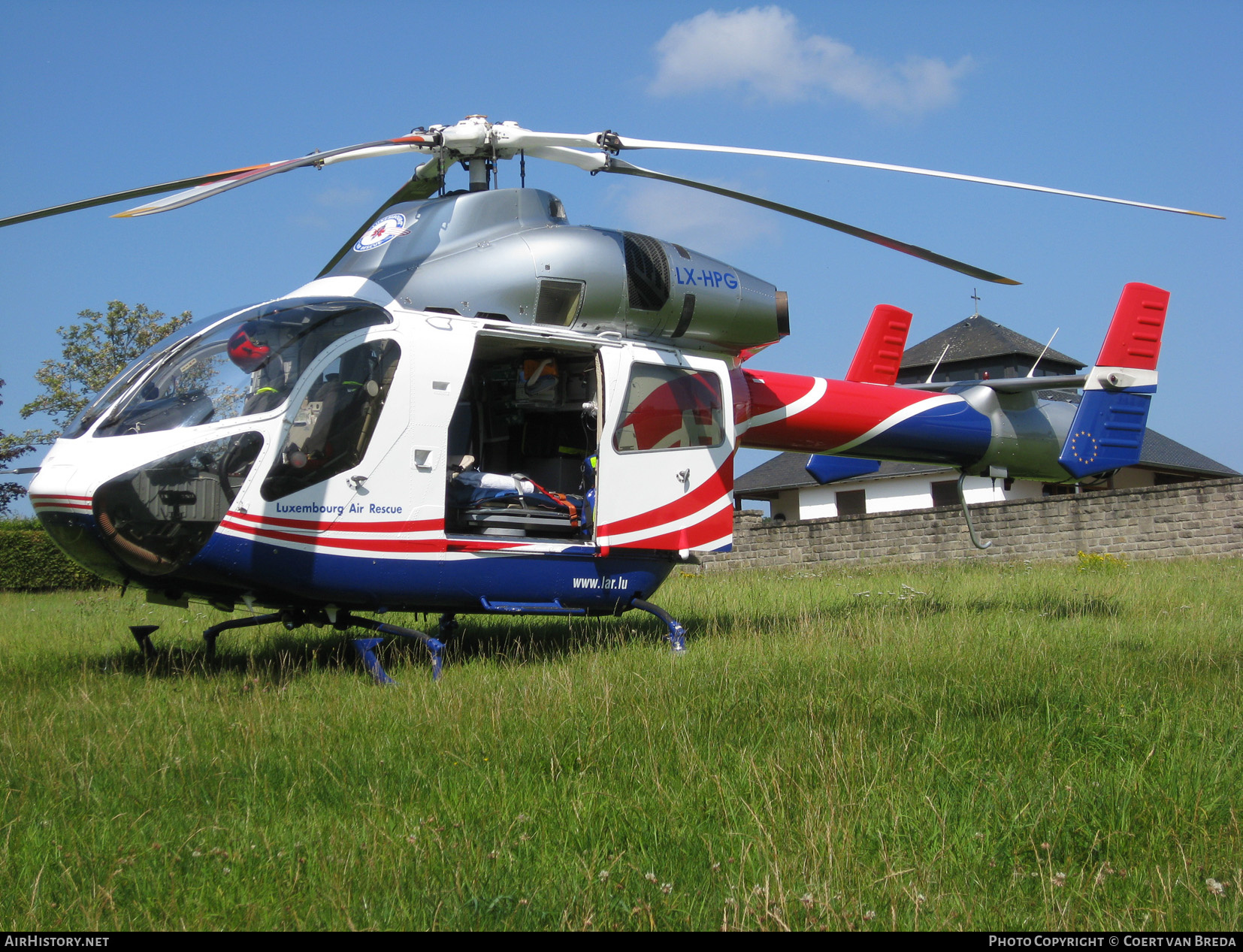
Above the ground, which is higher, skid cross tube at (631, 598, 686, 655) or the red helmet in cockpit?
the red helmet in cockpit

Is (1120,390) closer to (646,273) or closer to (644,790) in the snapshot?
(646,273)

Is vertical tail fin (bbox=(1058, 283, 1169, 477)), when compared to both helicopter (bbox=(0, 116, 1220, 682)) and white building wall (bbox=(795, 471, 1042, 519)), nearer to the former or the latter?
helicopter (bbox=(0, 116, 1220, 682))

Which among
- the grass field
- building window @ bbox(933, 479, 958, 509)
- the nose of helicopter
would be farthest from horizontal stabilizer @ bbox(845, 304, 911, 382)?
building window @ bbox(933, 479, 958, 509)

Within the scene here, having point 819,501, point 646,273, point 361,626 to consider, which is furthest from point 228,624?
point 819,501

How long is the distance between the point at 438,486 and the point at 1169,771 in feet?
15.0

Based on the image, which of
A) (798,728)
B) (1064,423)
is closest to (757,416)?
(1064,423)

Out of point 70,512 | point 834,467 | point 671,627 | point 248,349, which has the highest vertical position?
point 248,349

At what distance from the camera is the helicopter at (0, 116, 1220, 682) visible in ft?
19.9

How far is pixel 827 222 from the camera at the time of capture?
8.07 metres

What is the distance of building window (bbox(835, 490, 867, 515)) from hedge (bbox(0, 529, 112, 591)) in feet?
74.7

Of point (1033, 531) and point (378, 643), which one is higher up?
point (378, 643)

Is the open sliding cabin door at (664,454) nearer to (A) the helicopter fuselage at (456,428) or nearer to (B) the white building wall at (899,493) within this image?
(A) the helicopter fuselage at (456,428)

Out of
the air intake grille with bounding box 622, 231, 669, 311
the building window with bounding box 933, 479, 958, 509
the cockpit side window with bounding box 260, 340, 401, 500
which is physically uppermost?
the air intake grille with bounding box 622, 231, 669, 311

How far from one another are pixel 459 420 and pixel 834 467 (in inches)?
183
